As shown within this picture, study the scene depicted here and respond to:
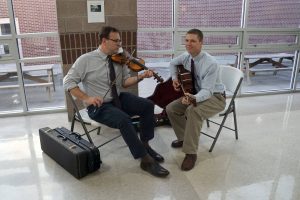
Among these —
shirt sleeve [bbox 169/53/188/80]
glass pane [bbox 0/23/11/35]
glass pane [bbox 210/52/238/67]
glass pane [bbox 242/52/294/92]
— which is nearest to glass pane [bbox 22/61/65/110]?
glass pane [bbox 0/23/11/35]

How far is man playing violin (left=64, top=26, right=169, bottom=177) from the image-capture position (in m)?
2.24

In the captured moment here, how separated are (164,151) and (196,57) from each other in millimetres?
926

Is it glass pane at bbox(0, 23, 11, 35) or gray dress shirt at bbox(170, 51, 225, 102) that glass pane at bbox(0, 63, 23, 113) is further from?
gray dress shirt at bbox(170, 51, 225, 102)

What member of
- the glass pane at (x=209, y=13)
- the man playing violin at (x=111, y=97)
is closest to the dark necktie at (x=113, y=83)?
the man playing violin at (x=111, y=97)

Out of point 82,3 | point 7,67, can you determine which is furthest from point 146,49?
point 7,67

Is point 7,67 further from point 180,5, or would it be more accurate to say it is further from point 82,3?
point 180,5

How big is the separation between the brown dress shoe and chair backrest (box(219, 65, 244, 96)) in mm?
739

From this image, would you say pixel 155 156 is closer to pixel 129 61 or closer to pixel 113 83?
pixel 113 83

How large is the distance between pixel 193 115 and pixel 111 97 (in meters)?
0.73

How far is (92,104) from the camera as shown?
2.26 m

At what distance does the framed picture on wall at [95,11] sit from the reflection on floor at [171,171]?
1218mm

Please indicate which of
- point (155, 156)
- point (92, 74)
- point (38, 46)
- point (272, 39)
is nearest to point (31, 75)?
point (38, 46)

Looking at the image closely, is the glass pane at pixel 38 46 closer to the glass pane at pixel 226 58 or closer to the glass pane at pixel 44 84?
the glass pane at pixel 44 84

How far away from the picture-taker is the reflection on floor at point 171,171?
2.05m
